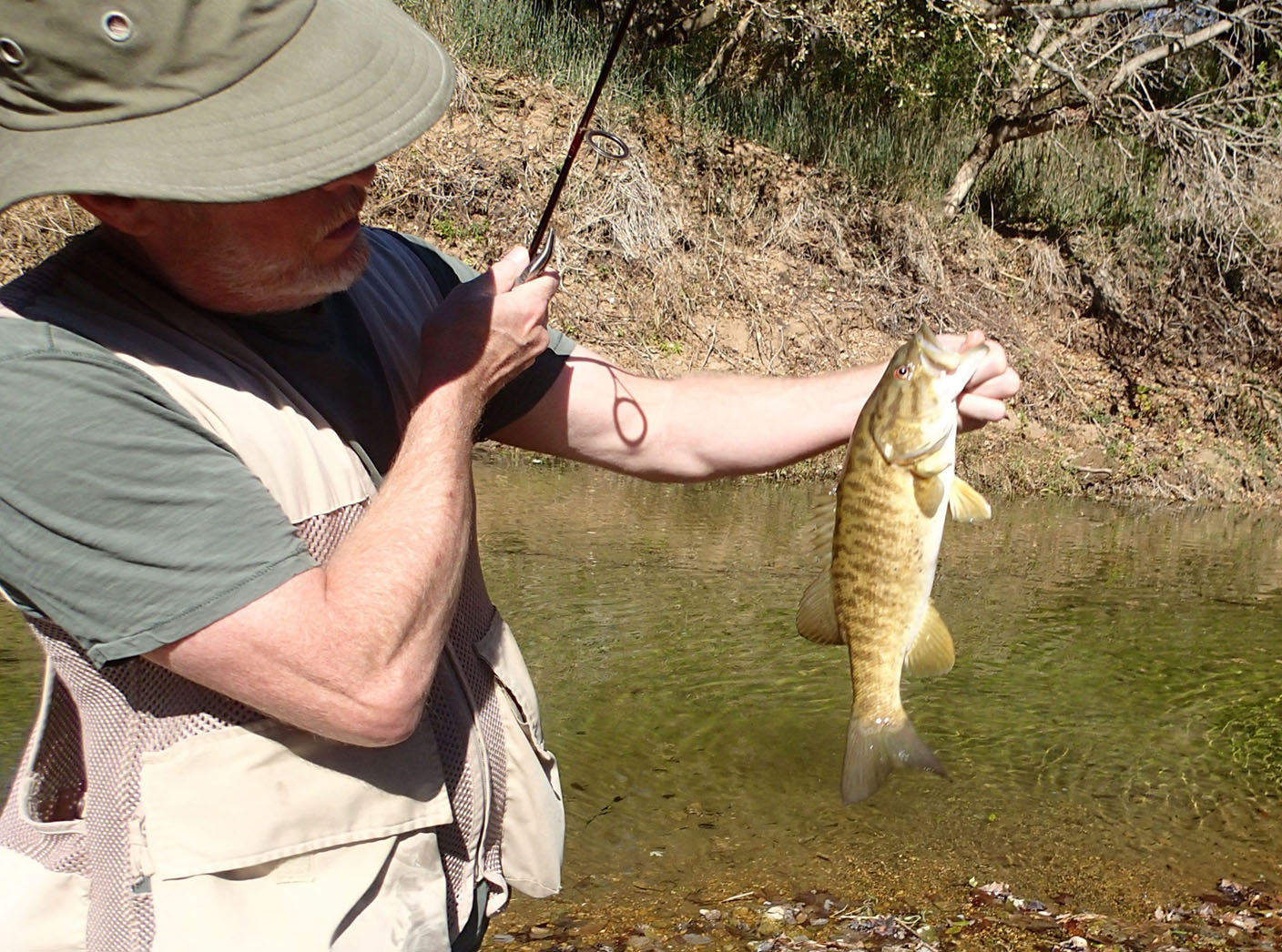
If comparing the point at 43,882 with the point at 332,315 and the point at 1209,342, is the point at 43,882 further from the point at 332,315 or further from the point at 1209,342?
the point at 1209,342

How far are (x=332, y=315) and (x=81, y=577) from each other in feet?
2.02

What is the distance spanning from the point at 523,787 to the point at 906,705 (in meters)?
3.51

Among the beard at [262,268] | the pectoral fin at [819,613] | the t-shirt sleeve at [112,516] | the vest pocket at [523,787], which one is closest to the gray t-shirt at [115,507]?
the t-shirt sleeve at [112,516]

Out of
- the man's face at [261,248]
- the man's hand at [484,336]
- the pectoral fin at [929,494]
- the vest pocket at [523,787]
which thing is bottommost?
the vest pocket at [523,787]

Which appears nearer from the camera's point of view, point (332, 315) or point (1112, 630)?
point (332, 315)

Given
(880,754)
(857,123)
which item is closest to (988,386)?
(880,754)

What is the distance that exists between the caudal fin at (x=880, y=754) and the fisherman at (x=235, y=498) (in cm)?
71

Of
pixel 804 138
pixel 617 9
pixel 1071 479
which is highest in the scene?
pixel 617 9

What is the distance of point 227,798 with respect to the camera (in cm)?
162

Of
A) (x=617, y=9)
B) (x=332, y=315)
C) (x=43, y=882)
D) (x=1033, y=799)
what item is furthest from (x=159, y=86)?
(x=617, y=9)

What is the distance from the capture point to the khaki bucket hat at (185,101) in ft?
4.75

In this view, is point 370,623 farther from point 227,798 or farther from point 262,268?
point 262,268

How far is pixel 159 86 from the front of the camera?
150 cm

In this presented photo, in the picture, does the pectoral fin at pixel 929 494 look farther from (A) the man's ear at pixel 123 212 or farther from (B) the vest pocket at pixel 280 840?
(A) the man's ear at pixel 123 212
